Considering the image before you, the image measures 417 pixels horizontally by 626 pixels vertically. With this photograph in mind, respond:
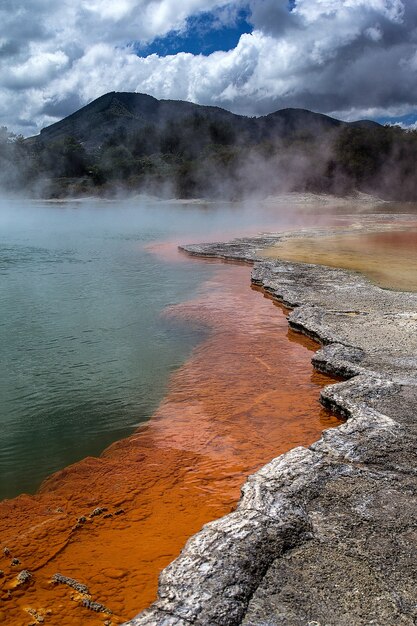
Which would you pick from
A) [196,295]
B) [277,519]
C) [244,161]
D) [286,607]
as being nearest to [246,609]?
[286,607]

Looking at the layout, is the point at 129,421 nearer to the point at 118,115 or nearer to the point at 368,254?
the point at 368,254

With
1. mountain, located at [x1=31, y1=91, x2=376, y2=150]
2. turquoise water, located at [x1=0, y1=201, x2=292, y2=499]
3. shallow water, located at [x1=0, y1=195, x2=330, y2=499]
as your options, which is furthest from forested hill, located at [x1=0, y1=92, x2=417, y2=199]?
mountain, located at [x1=31, y1=91, x2=376, y2=150]

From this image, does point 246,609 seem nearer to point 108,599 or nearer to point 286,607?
point 286,607

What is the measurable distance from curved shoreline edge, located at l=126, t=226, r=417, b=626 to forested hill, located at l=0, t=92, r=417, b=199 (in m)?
25.1

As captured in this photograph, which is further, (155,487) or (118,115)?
(118,115)

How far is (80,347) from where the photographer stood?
5.25 metres

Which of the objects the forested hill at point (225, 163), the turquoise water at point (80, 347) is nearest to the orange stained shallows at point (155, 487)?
the turquoise water at point (80, 347)

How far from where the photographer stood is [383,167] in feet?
90.8

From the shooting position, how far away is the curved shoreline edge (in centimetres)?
175

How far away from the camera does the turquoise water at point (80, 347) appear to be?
3.59 m

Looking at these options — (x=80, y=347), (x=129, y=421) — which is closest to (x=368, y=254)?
(x=80, y=347)

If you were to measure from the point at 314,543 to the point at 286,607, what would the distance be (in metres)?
0.35

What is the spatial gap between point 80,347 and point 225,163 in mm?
27371

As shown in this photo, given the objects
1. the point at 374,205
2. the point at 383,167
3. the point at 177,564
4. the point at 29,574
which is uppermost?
the point at 383,167
